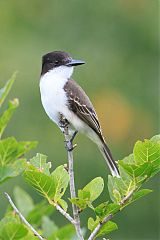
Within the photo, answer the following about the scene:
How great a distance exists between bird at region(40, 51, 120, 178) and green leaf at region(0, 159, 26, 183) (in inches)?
41.9

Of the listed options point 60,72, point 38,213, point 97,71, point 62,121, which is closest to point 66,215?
point 38,213

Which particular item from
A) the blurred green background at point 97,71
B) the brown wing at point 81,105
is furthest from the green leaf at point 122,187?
the blurred green background at point 97,71

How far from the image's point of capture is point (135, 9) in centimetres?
963

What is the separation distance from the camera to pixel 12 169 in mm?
2355

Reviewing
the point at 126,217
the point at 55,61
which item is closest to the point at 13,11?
the point at 126,217

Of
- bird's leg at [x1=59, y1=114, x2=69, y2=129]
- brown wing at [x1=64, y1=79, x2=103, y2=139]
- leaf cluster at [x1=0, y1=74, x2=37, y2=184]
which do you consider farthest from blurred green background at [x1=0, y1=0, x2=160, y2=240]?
leaf cluster at [x1=0, y1=74, x2=37, y2=184]

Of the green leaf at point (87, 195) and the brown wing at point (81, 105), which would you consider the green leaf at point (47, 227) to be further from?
the brown wing at point (81, 105)

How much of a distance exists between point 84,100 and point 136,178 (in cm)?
155

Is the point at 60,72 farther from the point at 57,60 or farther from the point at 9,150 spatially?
the point at 9,150

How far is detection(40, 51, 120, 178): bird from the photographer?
3.51 meters

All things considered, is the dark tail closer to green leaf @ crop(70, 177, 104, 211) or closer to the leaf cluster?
the leaf cluster

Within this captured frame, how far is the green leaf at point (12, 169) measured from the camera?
2.33 m

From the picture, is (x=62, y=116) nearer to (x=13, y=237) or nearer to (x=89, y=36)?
(x=13, y=237)

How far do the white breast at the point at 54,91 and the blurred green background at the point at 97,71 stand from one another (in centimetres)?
310
